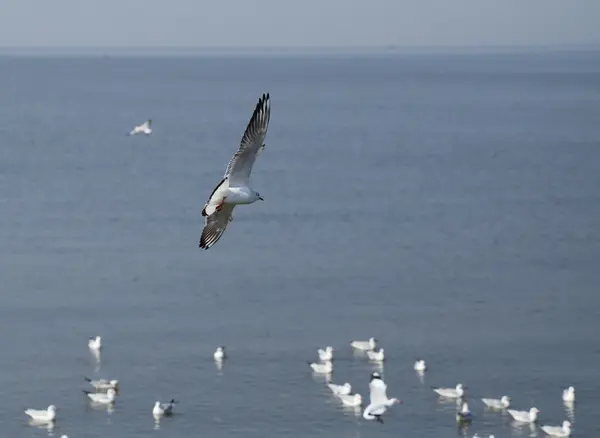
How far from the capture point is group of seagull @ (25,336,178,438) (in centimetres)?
3300

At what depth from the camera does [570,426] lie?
33.2 meters

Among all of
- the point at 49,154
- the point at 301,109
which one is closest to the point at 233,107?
the point at 301,109

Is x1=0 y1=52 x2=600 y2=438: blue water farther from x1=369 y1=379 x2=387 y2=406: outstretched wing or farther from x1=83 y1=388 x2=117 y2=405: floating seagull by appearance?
x1=369 y1=379 x2=387 y2=406: outstretched wing

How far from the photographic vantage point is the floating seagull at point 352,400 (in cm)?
3366

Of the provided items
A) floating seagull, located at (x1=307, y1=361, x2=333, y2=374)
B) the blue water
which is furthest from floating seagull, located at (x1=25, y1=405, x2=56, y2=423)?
floating seagull, located at (x1=307, y1=361, x2=333, y2=374)

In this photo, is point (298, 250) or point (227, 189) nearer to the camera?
point (227, 189)

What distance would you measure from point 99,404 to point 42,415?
Result: 6.01ft

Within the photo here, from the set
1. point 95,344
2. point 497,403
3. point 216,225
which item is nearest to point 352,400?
point 497,403

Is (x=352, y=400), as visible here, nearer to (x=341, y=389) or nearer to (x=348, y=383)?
(x=341, y=389)

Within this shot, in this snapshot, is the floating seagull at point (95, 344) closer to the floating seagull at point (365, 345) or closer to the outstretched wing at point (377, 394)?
the floating seagull at point (365, 345)

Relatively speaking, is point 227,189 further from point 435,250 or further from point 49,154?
point 49,154

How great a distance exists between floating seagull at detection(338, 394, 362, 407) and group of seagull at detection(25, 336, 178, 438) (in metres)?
4.27

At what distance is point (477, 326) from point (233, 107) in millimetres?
106349

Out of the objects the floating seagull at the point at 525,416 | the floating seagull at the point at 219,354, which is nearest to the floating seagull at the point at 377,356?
the floating seagull at the point at 219,354
